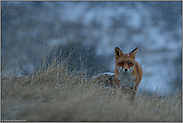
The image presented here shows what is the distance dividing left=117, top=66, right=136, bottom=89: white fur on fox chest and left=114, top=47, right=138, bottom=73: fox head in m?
0.04

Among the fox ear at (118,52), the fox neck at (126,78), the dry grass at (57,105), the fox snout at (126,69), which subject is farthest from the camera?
the fox ear at (118,52)

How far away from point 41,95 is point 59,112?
917 mm

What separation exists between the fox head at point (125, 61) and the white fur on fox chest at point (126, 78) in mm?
39

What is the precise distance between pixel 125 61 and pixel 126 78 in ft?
1.58

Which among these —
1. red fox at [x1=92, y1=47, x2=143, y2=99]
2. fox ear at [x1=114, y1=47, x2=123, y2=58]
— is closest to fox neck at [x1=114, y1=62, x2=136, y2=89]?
red fox at [x1=92, y1=47, x2=143, y2=99]

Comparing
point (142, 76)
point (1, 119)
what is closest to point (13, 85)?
point (1, 119)

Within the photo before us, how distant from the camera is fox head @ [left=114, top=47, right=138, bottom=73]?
393 cm

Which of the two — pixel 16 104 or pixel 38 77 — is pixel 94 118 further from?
pixel 38 77

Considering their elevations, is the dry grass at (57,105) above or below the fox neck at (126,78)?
below

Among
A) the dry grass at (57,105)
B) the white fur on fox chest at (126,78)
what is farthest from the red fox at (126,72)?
the dry grass at (57,105)

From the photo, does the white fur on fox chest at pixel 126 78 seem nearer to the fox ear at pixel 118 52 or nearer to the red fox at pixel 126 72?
the red fox at pixel 126 72

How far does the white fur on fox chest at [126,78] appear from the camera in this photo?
13.2 feet

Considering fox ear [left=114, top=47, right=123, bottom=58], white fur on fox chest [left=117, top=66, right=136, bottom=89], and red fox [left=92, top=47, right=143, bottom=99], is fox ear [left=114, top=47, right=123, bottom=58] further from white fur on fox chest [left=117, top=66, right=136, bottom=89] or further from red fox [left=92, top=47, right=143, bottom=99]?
white fur on fox chest [left=117, top=66, right=136, bottom=89]

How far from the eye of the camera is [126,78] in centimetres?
405
